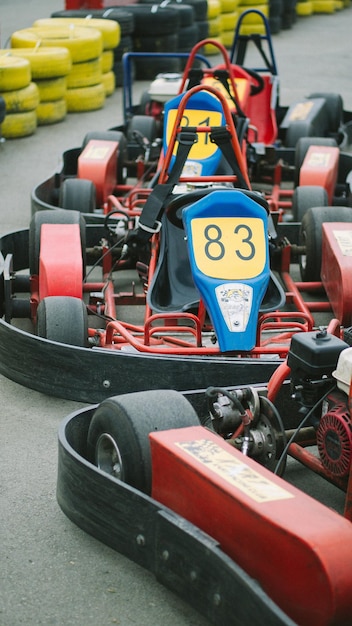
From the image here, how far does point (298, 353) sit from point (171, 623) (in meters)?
0.86

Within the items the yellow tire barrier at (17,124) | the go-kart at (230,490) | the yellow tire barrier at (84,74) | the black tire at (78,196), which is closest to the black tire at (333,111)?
the yellow tire barrier at (17,124)

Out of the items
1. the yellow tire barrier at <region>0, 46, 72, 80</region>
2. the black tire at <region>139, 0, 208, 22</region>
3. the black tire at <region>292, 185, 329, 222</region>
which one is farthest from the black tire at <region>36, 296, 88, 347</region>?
the black tire at <region>139, 0, 208, 22</region>

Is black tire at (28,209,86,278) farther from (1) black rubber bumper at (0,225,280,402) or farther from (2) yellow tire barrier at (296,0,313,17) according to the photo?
(2) yellow tire barrier at (296,0,313,17)

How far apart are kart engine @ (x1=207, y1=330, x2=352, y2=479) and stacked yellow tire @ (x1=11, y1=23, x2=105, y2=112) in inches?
279

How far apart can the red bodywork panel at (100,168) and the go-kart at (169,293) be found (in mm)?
952

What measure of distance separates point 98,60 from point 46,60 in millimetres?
1065

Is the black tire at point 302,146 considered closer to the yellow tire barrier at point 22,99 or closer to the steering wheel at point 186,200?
the steering wheel at point 186,200

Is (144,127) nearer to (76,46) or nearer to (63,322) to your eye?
(76,46)

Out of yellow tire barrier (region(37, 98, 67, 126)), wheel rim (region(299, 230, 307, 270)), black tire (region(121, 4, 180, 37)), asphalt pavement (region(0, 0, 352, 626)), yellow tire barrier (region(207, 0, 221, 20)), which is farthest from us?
yellow tire barrier (region(207, 0, 221, 20))

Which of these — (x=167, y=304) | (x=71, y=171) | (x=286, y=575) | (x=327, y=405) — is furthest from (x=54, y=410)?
(x=71, y=171)

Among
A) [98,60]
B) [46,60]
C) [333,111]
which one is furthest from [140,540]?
[98,60]

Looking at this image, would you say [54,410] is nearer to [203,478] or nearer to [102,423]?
[102,423]

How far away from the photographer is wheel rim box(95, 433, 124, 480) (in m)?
3.24

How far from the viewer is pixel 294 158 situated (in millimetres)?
7438
